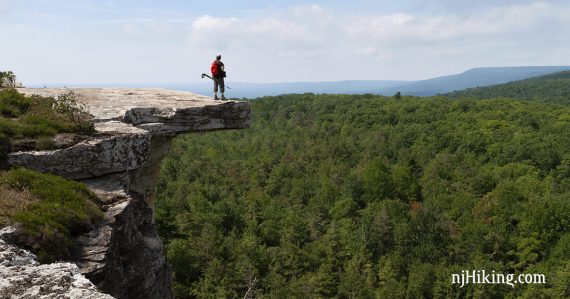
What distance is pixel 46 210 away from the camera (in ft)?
29.0

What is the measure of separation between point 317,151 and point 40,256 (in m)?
83.0

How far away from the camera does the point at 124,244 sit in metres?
10.4

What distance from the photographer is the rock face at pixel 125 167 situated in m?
9.25

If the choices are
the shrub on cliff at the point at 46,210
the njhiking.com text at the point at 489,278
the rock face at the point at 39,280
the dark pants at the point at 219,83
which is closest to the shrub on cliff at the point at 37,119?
the shrub on cliff at the point at 46,210

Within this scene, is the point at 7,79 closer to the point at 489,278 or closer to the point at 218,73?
the point at 218,73

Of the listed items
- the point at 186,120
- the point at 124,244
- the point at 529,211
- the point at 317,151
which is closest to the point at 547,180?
the point at 529,211

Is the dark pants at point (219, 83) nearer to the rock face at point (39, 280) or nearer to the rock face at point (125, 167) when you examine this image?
the rock face at point (125, 167)

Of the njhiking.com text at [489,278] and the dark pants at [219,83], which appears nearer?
the dark pants at [219,83]

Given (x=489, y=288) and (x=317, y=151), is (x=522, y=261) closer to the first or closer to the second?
(x=489, y=288)

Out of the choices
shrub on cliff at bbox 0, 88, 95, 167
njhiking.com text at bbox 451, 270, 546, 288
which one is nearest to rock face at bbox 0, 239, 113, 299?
shrub on cliff at bbox 0, 88, 95, 167

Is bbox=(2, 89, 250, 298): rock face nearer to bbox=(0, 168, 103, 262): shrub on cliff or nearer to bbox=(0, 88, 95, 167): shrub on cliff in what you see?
bbox=(0, 168, 103, 262): shrub on cliff

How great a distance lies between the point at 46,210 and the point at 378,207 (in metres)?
57.4

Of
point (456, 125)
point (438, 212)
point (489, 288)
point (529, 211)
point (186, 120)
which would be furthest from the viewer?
point (456, 125)

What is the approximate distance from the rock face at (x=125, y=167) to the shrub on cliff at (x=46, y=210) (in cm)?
38
